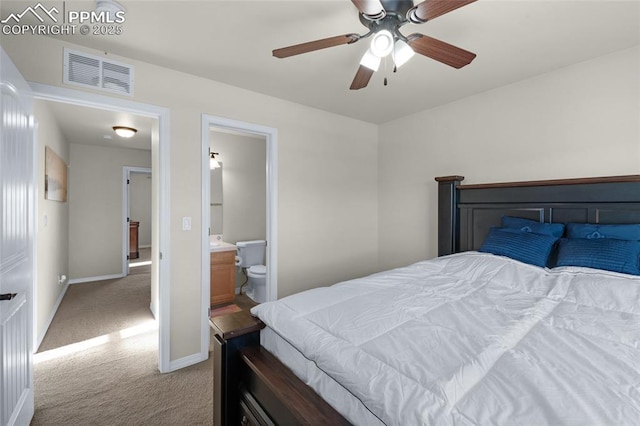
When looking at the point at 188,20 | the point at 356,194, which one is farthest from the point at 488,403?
the point at 356,194

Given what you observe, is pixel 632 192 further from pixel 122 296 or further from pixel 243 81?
pixel 122 296

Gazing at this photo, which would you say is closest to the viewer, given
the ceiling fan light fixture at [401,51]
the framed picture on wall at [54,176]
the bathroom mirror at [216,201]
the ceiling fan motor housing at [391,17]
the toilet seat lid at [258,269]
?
the ceiling fan motor housing at [391,17]

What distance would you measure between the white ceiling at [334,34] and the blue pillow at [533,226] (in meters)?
1.25

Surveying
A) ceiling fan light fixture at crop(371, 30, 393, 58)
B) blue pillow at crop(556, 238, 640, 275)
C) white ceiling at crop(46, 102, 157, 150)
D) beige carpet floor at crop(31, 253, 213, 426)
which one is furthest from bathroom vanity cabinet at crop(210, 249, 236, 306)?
blue pillow at crop(556, 238, 640, 275)

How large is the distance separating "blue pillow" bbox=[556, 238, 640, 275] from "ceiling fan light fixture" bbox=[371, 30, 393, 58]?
182cm

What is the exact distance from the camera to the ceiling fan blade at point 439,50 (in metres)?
1.51

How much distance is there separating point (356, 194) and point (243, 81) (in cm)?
189

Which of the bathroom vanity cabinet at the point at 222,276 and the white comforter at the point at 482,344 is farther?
the bathroom vanity cabinet at the point at 222,276

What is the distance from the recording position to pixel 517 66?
2.35 metres

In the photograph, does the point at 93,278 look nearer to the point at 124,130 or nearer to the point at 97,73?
the point at 124,130

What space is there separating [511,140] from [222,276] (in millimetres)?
3520

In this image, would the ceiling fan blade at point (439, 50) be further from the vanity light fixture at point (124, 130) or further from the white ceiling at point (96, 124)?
the vanity light fixture at point (124, 130)

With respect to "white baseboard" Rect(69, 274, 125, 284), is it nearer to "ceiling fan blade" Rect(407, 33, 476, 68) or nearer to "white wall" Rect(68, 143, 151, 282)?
"white wall" Rect(68, 143, 151, 282)

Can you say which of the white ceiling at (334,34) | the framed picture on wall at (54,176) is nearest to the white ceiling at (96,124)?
the framed picture on wall at (54,176)
